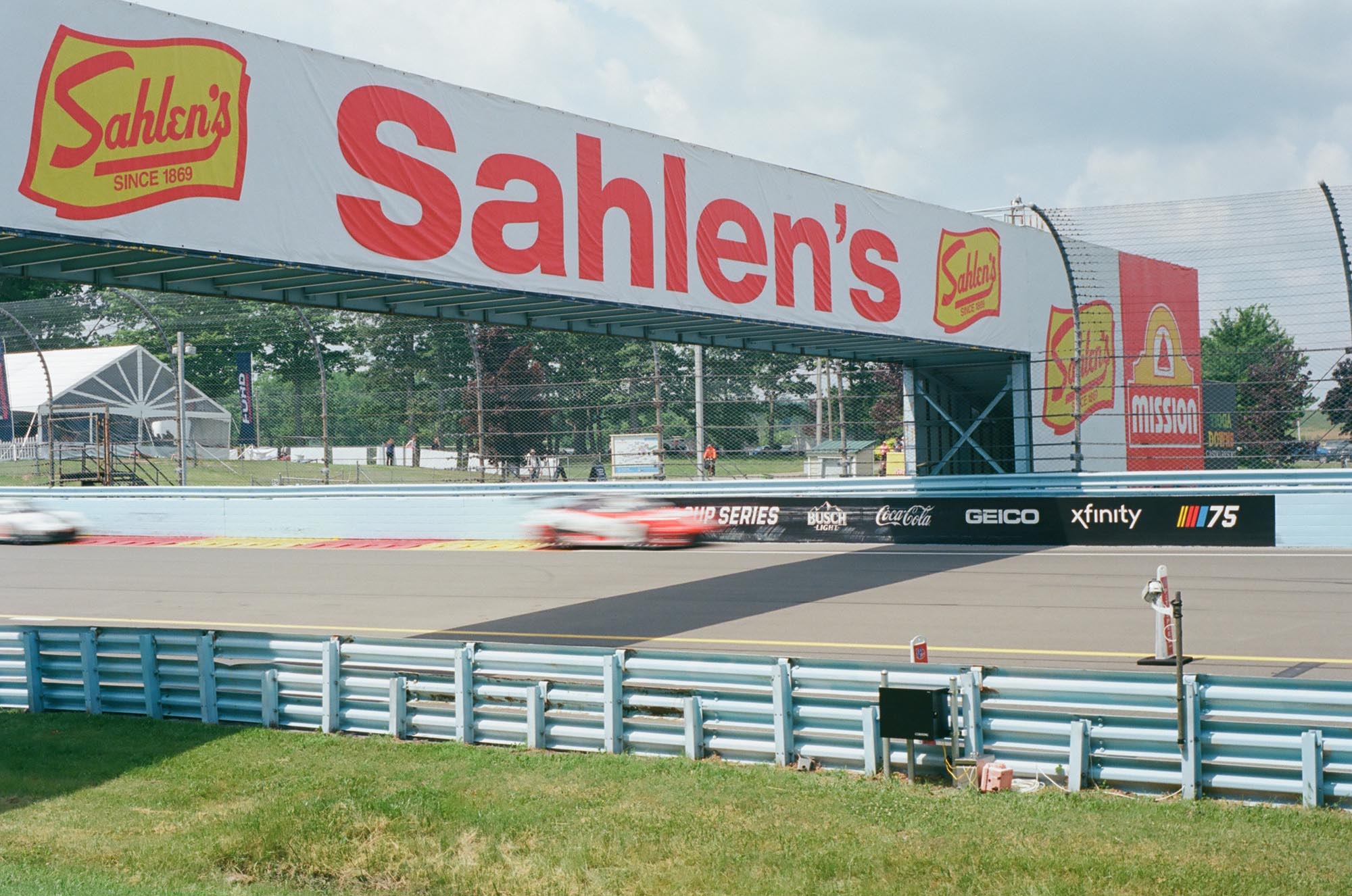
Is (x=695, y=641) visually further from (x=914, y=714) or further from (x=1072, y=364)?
(x=1072, y=364)

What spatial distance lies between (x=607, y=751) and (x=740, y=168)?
1261 centimetres

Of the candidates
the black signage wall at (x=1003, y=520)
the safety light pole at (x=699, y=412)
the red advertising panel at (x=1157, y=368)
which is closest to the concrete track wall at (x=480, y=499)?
the black signage wall at (x=1003, y=520)

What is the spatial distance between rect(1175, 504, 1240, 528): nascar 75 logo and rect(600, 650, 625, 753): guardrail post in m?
15.6

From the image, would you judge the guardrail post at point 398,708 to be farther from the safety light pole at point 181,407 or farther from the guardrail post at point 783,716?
the safety light pole at point 181,407

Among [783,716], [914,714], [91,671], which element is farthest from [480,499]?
[914,714]

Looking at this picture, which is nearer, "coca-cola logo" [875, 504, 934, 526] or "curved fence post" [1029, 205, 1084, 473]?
"curved fence post" [1029, 205, 1084, 473]

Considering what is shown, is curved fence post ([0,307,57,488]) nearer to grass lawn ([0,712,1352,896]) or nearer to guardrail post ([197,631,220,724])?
guardrail post ([197,631,220,724])

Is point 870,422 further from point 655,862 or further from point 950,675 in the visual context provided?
point 655,862

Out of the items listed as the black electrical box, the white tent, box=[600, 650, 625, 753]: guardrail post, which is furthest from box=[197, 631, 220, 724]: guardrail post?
the white tent

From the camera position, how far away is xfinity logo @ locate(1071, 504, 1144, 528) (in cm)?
2197

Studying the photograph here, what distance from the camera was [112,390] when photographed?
4444cm

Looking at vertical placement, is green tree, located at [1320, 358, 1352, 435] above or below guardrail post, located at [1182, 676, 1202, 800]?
above

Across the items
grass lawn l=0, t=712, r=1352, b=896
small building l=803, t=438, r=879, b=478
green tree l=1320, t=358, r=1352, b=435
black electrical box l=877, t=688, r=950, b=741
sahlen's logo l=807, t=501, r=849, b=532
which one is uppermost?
green tree l=1320, t=358, r=1352, b=435

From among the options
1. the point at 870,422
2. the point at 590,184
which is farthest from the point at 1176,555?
the point at 590,184
